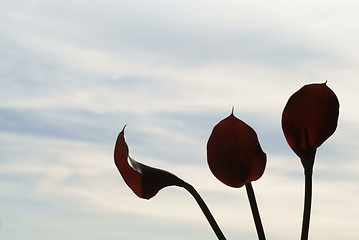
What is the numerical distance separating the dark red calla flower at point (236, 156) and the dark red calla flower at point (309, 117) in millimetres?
34

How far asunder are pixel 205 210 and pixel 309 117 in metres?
0.13

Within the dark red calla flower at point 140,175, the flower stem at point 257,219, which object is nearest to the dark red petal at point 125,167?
the dark red calla flower at point 140,175

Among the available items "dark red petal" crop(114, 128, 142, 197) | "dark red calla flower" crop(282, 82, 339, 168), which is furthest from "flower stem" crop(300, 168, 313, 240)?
"dark red petal" crop(114, 128, 142, 197)

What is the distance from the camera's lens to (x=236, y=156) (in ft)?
2.66

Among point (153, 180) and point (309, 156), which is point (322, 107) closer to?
point (309, 156)

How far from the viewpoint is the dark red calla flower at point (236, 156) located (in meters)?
0.81

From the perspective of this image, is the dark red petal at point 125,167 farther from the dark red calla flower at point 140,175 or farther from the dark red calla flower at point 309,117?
the dark red calla flower at point 309,117

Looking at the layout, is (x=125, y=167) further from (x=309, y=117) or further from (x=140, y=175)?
(x=309, y=117)

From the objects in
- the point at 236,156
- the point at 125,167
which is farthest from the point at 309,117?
the point at 125,167

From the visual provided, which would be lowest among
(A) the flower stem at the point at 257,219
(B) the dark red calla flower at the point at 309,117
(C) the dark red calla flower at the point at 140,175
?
(A) the flower stem at the point at 257,219

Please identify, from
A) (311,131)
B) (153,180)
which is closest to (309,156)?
(311,131)

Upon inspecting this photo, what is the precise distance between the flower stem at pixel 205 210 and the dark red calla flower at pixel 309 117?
97mm

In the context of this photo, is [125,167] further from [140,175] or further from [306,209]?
[306,209]

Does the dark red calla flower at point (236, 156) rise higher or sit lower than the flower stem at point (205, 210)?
higher
